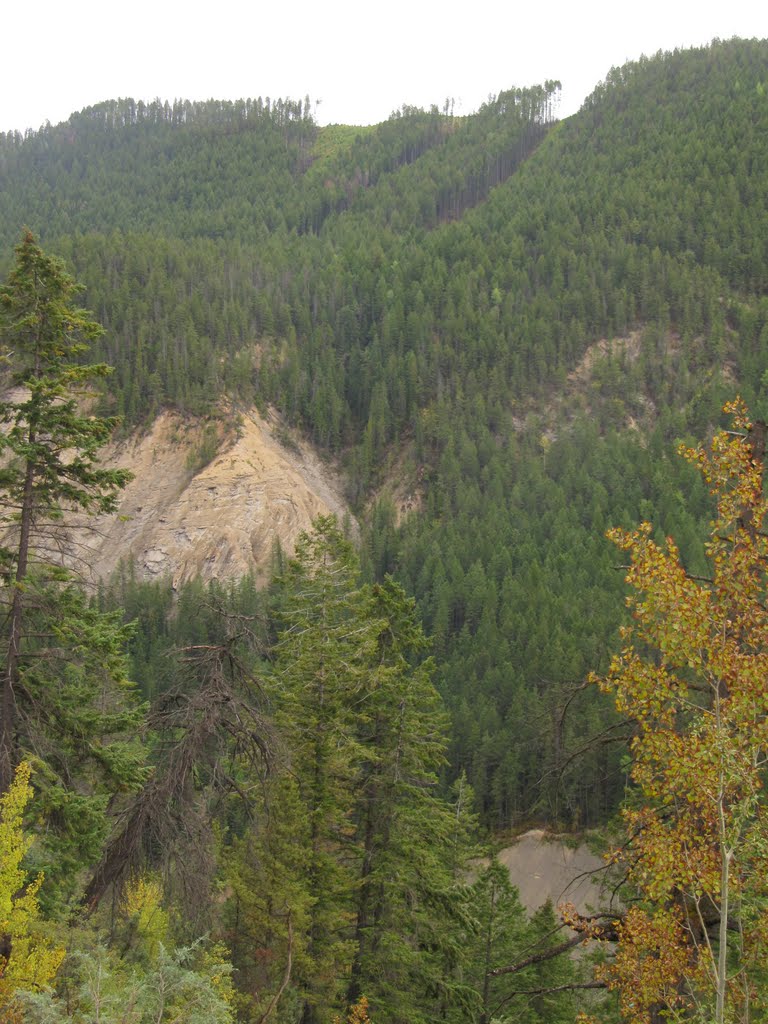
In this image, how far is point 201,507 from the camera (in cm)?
→ 9519

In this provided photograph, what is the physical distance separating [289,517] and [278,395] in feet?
91.8

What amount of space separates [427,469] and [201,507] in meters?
35.2

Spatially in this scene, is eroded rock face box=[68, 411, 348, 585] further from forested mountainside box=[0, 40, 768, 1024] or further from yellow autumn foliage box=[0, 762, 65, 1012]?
yellow autumn foliage box=[0, 762, 65, 1012]

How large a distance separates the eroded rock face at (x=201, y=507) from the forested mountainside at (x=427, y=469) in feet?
11.3

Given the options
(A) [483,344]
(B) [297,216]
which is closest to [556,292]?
(A) [483,344]

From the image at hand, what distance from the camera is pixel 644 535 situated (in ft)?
24.6

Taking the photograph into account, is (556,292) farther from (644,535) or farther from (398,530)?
(644,535)

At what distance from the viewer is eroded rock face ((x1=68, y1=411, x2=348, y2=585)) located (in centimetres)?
9238

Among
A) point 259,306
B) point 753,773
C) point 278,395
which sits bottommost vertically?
point 278,395

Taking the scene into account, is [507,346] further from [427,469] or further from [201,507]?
[201,507]

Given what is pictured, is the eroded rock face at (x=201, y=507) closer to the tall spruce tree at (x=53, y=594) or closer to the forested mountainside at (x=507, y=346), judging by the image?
the forested mountainside at (x=507, y=346)

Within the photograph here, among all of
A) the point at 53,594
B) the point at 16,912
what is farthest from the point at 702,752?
the point at 53,594

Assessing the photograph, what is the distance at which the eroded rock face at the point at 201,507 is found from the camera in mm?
92375

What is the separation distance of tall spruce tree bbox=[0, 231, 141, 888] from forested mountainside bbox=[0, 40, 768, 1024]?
0.63 meters
